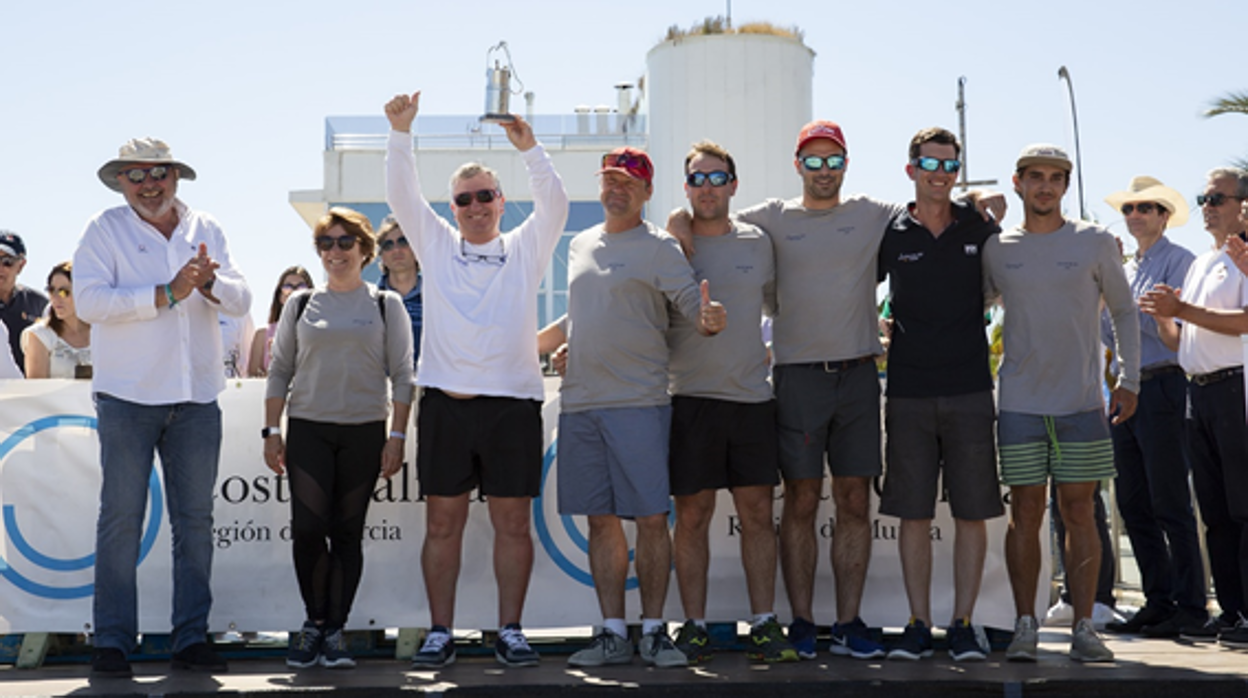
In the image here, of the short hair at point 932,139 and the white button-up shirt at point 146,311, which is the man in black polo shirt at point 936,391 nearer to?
the short hair at point 932,139

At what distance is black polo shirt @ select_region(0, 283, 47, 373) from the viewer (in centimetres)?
820

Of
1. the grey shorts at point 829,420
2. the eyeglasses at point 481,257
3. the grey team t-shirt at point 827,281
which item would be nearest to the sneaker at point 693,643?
the grey shorts at point 829,420

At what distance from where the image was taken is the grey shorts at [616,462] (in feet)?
18.8

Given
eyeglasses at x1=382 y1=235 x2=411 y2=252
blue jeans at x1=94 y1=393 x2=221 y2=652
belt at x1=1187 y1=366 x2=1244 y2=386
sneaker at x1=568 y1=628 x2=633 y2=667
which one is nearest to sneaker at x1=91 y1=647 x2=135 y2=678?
blue jeans at x1=94 y1=393 x2=221 y2=652

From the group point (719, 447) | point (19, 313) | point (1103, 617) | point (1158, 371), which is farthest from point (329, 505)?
point (1158, 371)

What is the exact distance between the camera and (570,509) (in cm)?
582

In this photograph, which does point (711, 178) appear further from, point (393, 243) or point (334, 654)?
point (334, 654)

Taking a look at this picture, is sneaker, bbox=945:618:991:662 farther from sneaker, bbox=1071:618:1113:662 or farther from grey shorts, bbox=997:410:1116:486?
grey shorts, bbox=997:410:1116:486

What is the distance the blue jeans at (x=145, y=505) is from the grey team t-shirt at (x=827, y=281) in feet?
8.58

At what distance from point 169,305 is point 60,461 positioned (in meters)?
1.29

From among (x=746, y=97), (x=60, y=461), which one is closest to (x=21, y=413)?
(x=60, y=461)

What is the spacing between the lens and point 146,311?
5.64m

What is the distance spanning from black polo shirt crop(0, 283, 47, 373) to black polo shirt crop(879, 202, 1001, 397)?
537cm

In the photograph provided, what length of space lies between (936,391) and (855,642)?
3.86 ft
